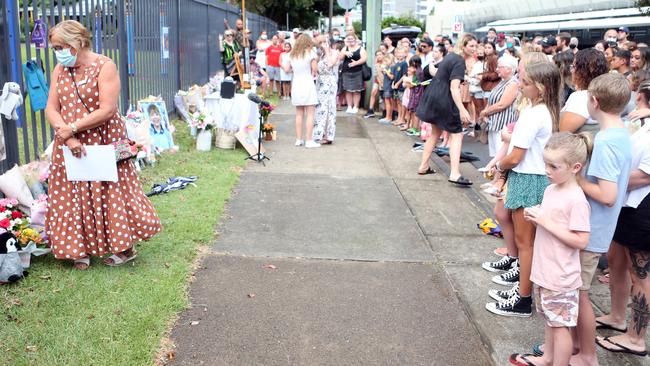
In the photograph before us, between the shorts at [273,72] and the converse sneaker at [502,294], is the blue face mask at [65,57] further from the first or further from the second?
the shorts at [273,72]

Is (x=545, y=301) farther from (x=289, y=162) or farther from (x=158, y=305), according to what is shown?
(x=289, y=162)

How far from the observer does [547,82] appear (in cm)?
398

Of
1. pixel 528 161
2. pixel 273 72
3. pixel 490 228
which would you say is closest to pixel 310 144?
pixel 490 228

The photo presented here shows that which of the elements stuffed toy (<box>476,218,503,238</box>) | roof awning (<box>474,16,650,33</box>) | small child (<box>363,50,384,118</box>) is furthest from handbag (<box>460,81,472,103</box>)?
roof awning (<box>474,16,650,33</box>)

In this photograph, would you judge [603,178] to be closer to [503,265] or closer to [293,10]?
[503,265]

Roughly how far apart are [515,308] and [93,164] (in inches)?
124

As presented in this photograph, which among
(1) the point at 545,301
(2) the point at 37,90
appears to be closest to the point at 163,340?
(1) the point at 545,301

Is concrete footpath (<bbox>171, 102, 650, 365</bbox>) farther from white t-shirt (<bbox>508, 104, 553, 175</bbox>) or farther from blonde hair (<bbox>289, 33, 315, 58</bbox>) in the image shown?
blonde hair (<bbox>289, 33, 315, 58</bbox>)

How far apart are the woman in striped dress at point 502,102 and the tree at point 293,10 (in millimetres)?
34025

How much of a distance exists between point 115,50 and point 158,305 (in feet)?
17.9

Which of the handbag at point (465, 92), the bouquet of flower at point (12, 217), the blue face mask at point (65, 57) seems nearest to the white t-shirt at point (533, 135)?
the blue face mask at point (65, 57)

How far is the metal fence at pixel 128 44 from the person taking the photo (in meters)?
5.58

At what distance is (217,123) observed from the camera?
952 centimetres

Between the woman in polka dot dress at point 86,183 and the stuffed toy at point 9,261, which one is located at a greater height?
the woman in polka dot dress at point 86,183
